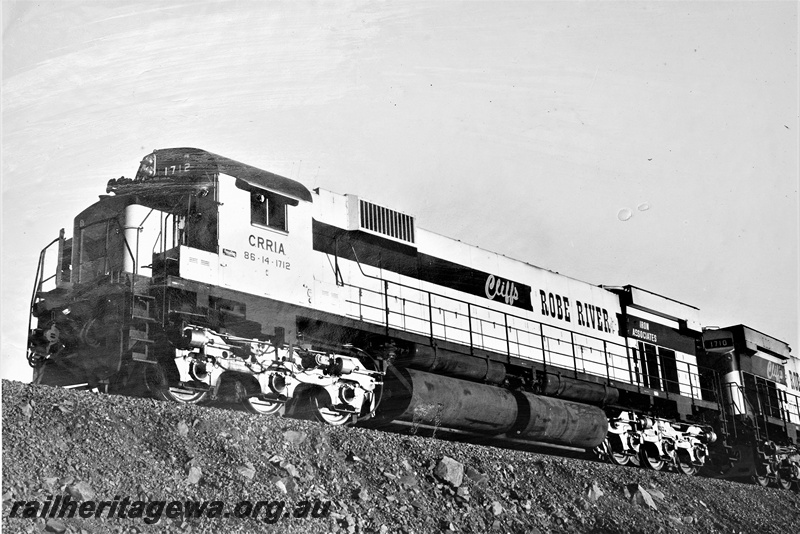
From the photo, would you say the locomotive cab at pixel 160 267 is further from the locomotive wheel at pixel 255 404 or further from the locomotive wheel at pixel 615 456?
the locomotive wheel at pixel 615 456

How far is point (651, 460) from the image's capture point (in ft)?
34.1

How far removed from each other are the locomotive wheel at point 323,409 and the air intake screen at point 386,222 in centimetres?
166

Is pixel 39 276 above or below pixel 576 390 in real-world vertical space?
above

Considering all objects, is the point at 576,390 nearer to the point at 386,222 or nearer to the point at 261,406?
the point at 386,222

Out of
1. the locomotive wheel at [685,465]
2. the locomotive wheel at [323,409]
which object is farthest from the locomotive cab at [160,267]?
the locomotive wheel at [685,465]

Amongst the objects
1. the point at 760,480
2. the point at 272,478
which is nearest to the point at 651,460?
the point at 760,480

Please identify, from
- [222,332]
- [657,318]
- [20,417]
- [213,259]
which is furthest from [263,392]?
[657,318]

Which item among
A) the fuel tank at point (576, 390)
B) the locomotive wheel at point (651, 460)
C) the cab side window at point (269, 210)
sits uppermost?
the cab side window at point (269, 210)

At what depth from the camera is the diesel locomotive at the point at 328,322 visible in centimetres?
614

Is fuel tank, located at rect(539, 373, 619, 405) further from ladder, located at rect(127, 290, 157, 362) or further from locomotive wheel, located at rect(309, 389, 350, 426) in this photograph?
ladder, located at rect(127, 290, 157, 362)

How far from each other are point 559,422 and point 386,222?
8.74 feet

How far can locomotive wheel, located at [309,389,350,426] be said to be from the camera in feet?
22.6

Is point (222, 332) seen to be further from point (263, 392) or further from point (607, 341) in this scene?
point (607, 341)

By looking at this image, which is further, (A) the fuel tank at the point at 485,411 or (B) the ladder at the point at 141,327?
(A) the fuel tank at the point at 485,411
